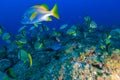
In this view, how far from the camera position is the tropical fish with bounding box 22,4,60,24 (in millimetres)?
3789

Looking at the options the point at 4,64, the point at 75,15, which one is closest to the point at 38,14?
the point at 4,64

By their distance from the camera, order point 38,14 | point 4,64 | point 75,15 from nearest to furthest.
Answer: point 38,14 → point 4,64 → point 75,15

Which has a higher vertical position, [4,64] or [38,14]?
[38,14]

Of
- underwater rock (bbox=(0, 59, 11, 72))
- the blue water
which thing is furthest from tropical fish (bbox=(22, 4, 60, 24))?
the blue water

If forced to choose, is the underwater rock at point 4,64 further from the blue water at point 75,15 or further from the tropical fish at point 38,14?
the blue water at point 75,15

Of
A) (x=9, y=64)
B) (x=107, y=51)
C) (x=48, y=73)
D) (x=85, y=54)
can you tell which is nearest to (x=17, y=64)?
(x=9, y=64)

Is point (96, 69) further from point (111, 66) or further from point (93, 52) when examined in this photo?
point (93, 52)

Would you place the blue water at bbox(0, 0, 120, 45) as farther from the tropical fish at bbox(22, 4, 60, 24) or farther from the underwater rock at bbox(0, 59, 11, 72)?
the tropical fish at bbox(22, 4, 60, 24)

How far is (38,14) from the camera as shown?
3.81 metres

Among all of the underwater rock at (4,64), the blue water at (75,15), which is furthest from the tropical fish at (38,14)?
the blue water at (75,15)

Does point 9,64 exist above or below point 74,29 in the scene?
below

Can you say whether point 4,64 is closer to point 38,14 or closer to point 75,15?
point 38,14

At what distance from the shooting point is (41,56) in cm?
574

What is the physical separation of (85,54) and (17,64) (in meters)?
1.70
